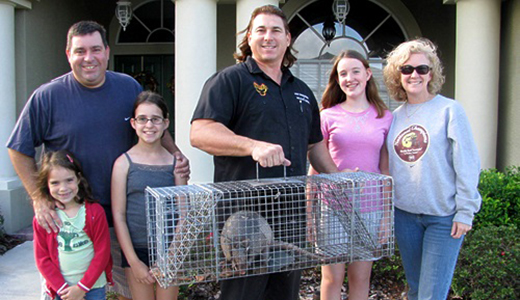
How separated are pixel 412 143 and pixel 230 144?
1.20 metres

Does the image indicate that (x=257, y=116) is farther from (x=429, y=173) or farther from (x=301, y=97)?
(x=429, y=173)

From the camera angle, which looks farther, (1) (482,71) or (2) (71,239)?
(1) (482,71)

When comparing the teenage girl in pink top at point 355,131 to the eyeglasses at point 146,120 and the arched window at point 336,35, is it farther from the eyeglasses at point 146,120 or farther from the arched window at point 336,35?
the arched window at point 336,35

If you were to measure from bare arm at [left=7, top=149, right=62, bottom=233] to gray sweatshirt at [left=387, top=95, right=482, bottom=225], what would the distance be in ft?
6.63

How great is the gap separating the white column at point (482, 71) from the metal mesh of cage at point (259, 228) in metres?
4.74

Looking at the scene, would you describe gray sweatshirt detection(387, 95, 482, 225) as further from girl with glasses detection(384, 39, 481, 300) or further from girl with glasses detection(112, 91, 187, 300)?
girl with glasses detection(112, 91, 187, 300)

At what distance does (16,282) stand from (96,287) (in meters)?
2.86

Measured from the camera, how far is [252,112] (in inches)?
89.7

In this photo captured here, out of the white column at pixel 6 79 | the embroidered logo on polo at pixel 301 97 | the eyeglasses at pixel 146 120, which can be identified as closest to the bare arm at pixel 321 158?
the embroidered logo on polo at pixel 301 97

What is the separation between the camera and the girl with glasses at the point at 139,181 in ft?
8.20

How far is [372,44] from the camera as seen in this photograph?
8984mm

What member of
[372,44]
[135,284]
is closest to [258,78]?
[135,284]

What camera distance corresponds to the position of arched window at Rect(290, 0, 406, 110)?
8859 millimetres

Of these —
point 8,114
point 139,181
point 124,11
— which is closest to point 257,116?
point 139,181
